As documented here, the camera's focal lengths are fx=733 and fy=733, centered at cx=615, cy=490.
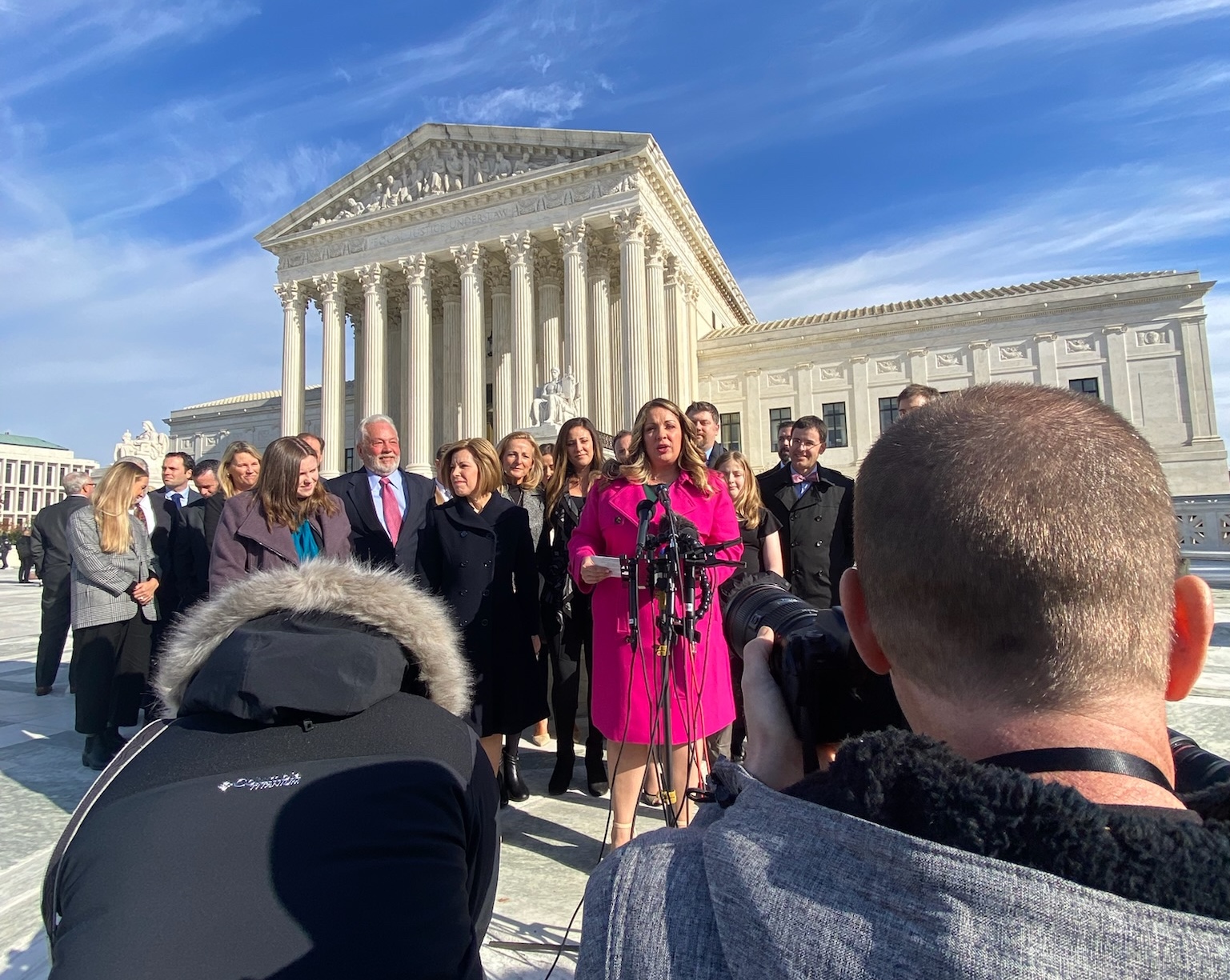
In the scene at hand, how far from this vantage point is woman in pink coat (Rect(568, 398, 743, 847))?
3125 mm

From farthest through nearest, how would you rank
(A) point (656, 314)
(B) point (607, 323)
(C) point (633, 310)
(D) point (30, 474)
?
1. (D) point (30, 474)
2. (B) point (607, 323)
3. (A) point (656, 314)
4. (C) point (633, 310)

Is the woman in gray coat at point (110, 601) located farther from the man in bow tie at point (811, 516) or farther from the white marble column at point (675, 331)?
the white marble column at point (675, 331)

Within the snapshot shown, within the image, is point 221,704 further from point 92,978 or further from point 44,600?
point 44,600

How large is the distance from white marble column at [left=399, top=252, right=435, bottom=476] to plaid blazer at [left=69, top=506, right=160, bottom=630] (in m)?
24.1

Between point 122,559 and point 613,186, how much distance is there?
2480 centimetres

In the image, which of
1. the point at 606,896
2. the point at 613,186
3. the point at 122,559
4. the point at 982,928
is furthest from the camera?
the point at 613,186

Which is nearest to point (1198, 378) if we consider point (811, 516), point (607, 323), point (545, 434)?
point (607, 323)

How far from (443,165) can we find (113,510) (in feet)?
95.6

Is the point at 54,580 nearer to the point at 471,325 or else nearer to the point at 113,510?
the point at 113,510

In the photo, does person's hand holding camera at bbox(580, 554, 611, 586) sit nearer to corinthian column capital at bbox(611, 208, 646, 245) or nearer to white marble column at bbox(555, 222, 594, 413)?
white marble column at bbox(555, 222, 594, 413)

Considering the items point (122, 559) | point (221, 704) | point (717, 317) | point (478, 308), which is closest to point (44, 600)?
point (122, 559)

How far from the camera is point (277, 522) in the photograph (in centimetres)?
413

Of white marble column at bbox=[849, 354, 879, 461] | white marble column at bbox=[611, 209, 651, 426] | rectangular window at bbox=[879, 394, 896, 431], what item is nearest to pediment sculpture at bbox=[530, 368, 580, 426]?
white marble column at bbox=[611, 209, 651, 426]

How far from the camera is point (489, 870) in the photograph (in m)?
1.67
